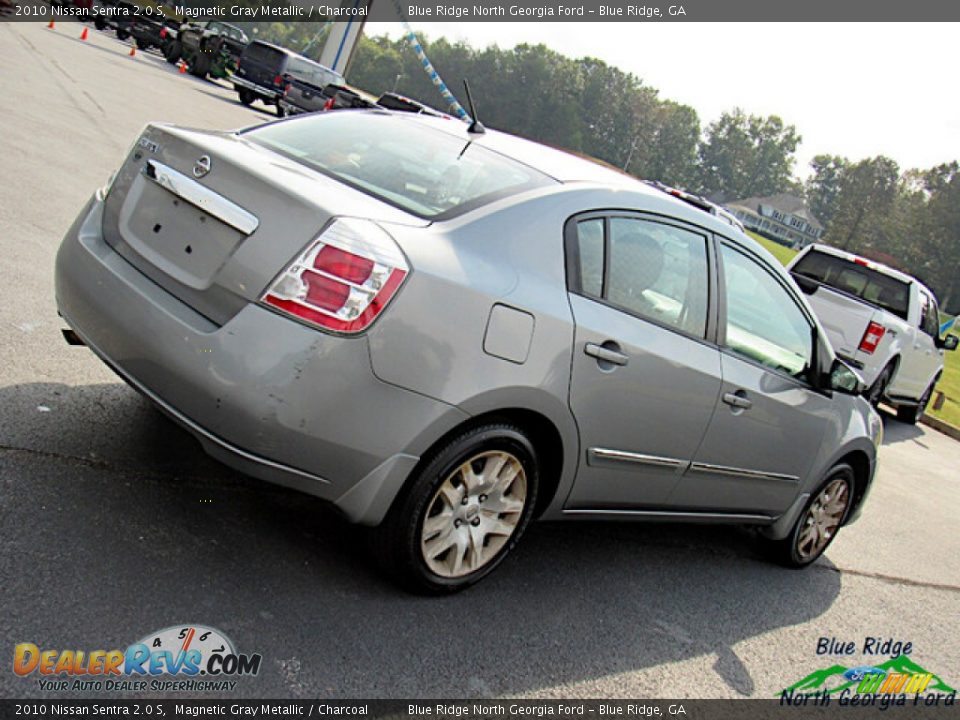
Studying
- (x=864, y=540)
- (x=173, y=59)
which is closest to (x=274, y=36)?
(x=173, y=59)

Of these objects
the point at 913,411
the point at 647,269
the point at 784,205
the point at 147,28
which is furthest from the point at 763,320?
the point at 784,205

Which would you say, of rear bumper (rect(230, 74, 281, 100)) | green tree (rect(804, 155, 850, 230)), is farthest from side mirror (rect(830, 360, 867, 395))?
green tree (rect(804, 155, 850, 230))

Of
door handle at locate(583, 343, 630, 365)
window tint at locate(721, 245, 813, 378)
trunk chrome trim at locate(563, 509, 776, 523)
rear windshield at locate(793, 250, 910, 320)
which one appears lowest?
trunk chrome trim at locate(563, 509, 776, 523)

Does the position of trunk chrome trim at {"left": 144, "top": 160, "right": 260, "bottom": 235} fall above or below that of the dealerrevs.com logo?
above

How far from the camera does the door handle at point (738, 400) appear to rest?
462 centimetres

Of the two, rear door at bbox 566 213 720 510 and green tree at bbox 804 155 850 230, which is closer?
rear door at bbox 566 213 720 510

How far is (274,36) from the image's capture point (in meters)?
173

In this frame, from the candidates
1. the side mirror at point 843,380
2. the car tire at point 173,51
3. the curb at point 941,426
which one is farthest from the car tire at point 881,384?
the car tire at point 173,51

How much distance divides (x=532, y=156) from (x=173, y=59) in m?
38.6

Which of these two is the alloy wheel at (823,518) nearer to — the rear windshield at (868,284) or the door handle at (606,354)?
the door handle at (606,354)

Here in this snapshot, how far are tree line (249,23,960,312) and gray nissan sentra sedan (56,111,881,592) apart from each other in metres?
120

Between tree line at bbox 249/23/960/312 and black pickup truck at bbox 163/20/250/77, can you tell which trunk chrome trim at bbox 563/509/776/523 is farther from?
tree line at bbox 249/23/960/312

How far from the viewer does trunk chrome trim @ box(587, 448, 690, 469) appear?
4.09 m

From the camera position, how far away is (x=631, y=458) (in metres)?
4.28
